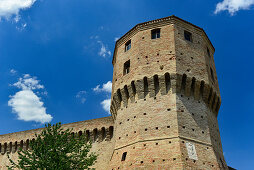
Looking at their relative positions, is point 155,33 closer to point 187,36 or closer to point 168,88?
point 187,36

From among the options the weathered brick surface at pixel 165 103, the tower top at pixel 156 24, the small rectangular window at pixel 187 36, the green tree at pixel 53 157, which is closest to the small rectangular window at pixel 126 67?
the weathered brick surface at pixel 165 103

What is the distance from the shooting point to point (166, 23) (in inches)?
663

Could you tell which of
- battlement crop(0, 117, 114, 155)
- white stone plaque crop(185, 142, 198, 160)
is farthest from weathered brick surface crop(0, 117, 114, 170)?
white stone plaque crop(185, 142, 198, 160)

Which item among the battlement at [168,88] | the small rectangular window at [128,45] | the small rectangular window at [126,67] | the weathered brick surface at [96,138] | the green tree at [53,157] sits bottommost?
the green tree at [53,157]

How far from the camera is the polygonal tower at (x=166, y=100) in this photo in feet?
40.9

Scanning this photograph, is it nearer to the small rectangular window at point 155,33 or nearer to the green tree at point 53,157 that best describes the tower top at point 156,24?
the small rectangular window at point 155,33

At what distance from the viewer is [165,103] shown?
13.9 metres

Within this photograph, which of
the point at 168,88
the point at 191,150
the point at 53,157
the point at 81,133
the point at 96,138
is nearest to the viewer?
the point at 53,157

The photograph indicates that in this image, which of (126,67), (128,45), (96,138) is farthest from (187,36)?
(96,138)

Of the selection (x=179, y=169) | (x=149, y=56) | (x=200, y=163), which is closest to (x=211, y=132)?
(x=200, y=163)

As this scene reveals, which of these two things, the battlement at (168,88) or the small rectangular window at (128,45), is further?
the small rectangular window at (128,45)

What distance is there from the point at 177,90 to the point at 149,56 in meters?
2.88

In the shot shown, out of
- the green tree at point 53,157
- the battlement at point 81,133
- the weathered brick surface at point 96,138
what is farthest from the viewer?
the battlement at point 81,133

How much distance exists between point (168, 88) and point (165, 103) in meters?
0.99
